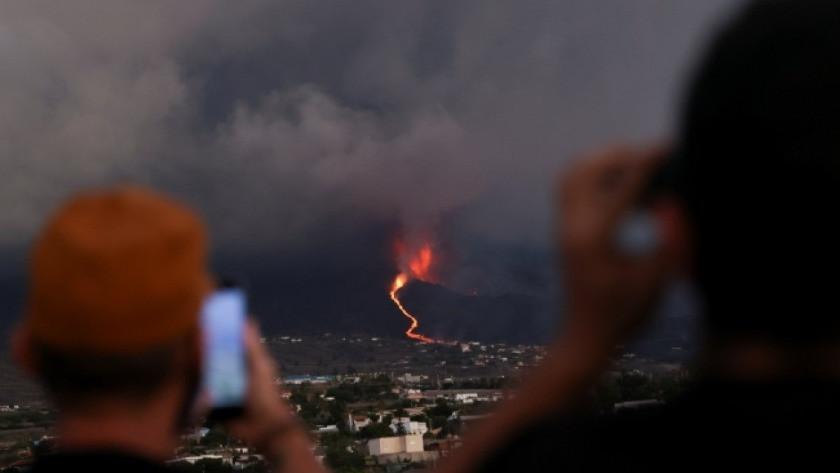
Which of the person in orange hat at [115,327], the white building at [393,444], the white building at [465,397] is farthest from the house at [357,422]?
the person in orange hat at [115,327]

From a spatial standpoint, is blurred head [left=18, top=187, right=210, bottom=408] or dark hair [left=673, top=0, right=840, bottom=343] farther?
blurred head [left=18, top=187, right=210, bottom=408]

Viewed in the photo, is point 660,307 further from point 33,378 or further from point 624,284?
point 33,378

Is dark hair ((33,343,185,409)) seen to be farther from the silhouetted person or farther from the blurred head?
the silhouetted person

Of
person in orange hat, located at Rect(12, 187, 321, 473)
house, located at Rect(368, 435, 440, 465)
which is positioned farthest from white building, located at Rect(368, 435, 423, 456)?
person in orange hat, located at Rect(12, 187, 321, 473)

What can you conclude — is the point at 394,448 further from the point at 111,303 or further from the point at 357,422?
the point at 111,303

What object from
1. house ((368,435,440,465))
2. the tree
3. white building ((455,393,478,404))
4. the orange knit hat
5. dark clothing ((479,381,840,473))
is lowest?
house ((368,435,440,465))

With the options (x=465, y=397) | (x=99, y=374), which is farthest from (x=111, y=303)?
(x=465, y=397)

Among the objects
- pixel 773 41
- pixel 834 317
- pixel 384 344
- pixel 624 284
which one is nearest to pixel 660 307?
pixel 624 284

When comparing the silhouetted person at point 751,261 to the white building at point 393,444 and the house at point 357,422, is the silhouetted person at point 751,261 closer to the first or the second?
the white building at point 393,444
